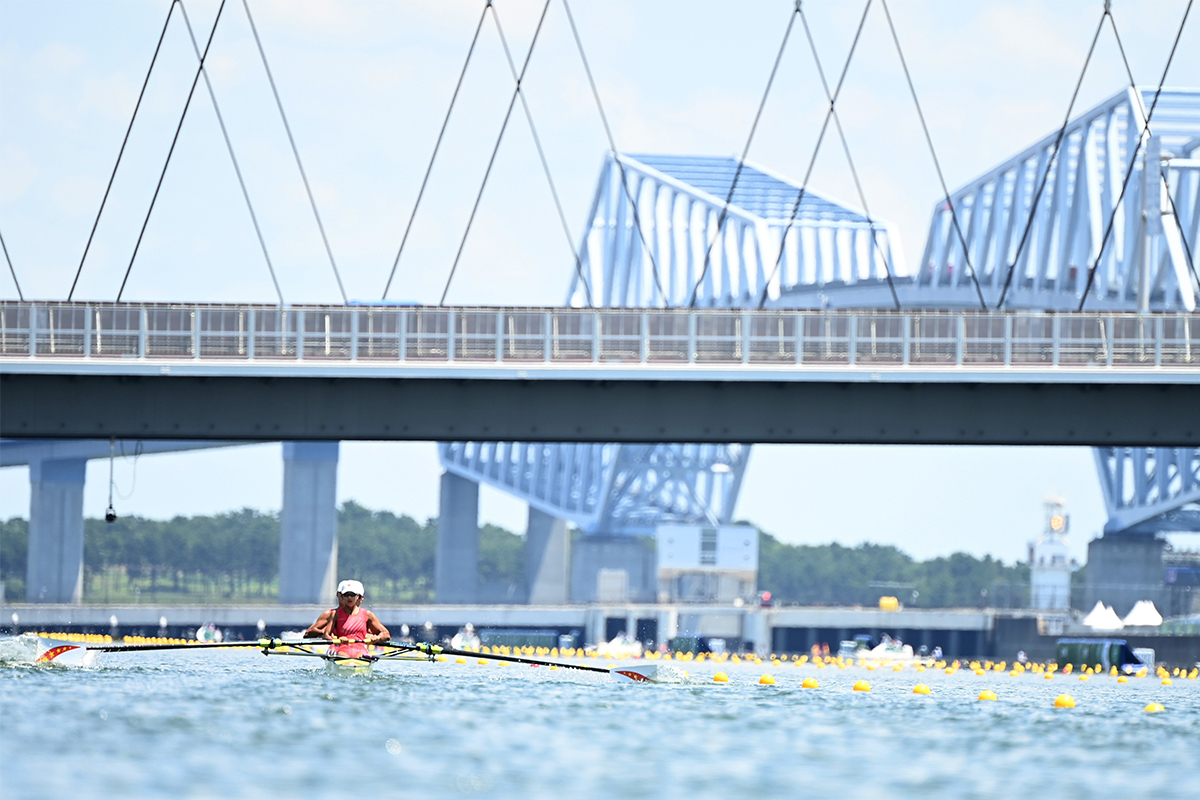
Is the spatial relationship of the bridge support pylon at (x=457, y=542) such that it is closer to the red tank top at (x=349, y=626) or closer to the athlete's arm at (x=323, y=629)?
the athlete's arm at (x=323, y=629)

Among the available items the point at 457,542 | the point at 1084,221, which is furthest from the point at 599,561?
the point at 1084,221

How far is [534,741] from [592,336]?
25181 millimetres

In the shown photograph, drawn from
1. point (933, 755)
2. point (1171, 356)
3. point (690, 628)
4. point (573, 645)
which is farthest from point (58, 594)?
point (933, 755)

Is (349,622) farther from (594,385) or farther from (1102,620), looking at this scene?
(1102,620)

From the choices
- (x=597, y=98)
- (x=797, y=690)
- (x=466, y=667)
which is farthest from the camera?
(x=597, y=98)

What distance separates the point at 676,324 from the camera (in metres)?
50.6

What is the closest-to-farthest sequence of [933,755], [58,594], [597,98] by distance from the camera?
[933,755], [597,98], [58,594]

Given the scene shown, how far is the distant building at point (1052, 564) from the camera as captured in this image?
519ft

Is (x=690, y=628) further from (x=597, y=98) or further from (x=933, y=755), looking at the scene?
(x=933, y=755)

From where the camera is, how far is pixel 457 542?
173 m

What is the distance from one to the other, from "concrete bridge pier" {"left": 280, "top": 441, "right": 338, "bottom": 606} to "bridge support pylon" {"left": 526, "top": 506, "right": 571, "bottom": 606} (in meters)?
34.6

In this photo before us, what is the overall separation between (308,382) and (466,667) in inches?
349

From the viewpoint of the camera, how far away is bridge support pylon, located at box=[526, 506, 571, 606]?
6929 inches

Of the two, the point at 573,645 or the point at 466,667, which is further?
the point at 573,645
